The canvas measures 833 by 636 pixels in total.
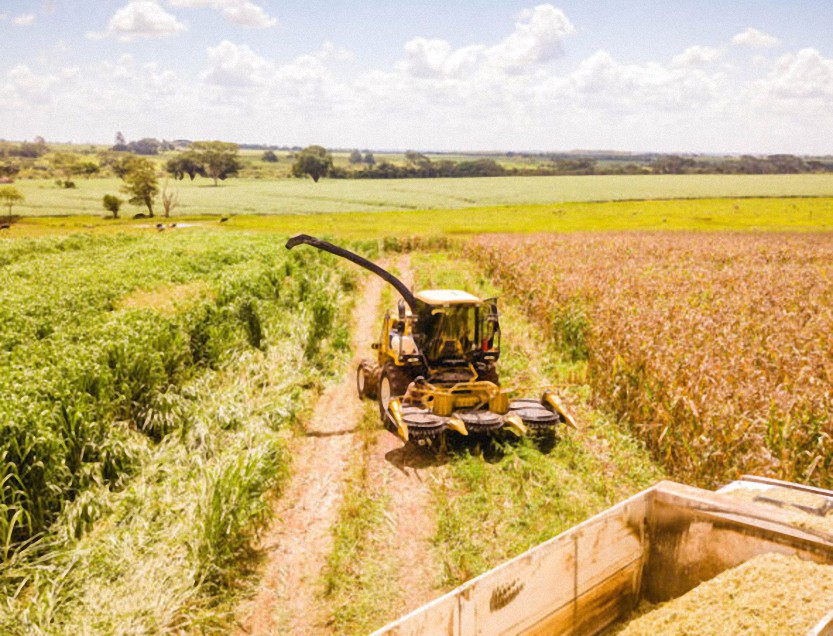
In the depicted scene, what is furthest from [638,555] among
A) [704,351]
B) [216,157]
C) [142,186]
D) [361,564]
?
[216,157]

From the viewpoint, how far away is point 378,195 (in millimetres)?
80500

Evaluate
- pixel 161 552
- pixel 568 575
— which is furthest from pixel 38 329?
pixel 568 575

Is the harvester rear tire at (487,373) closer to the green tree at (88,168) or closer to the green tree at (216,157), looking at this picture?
the green tree at (216,157)

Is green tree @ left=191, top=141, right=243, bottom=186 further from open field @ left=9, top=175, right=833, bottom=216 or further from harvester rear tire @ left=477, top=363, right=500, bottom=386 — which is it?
harvester rear tire @ left=477, top=363, right=500, bottom=386

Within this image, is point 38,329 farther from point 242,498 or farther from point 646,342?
point 646,342

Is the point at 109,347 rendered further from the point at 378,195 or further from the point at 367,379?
the point at 378,195

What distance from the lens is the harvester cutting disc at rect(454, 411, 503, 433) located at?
935cm

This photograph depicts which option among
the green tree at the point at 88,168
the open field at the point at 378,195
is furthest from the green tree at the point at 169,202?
the green tree at the point at 88,168

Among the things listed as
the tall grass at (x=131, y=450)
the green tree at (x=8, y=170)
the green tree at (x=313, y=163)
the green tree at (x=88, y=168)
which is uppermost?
the green tree at (x=313, y=163)

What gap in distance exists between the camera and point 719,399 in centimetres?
916

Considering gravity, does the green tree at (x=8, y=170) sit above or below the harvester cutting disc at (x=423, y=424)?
above

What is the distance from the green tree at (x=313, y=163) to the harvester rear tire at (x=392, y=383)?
351 ft

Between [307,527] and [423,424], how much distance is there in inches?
91.0

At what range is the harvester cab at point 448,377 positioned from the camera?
9.48 metres
